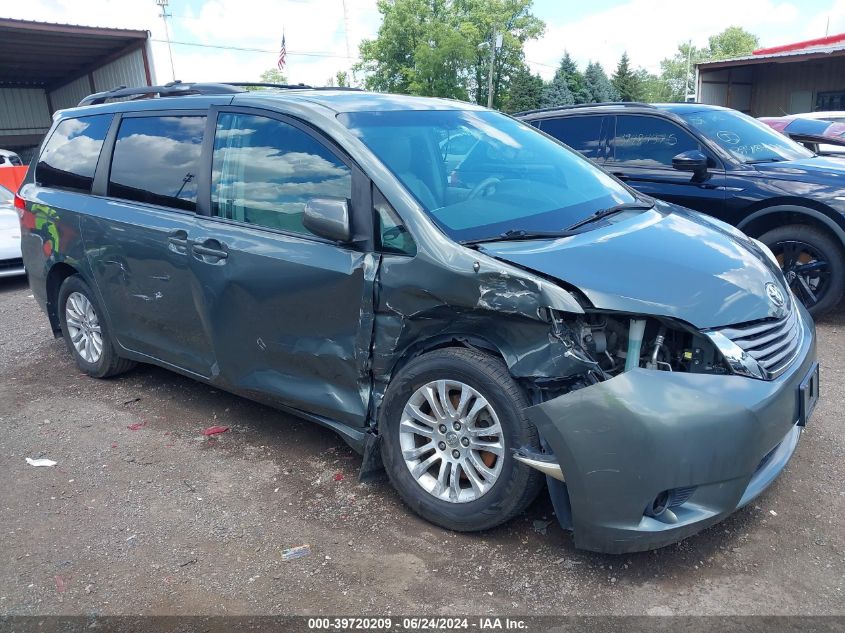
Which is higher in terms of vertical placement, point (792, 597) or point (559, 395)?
point (559, 395)

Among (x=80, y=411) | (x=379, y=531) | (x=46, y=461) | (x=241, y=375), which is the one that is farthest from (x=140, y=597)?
(x=80, y=411)

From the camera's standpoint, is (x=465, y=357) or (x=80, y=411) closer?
(x=465, y=357)

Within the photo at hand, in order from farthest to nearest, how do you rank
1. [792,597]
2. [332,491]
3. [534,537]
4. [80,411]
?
[80,411]
[332,491]
[534,537]
[792,597]

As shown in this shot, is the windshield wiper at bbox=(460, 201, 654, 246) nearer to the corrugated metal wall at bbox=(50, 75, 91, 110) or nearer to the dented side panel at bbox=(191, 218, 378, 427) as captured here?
the dented side panel at bbox=(191, 218, 378, 427)

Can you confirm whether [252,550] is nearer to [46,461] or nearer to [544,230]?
[46,461]

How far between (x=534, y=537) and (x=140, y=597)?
1612mm

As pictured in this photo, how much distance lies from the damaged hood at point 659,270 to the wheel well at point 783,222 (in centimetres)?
270

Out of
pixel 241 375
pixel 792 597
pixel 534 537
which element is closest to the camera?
pixel 792 597

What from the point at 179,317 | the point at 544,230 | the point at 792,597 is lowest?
the point at 792,597

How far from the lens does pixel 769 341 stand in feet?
9.45

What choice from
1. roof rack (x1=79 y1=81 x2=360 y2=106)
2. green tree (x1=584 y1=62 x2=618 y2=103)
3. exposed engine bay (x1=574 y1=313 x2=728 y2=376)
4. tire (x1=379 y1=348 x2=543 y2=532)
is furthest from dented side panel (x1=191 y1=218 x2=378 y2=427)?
green tree (x1=584 y1=62 x2=618 y2=103)

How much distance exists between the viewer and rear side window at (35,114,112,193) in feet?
15.5

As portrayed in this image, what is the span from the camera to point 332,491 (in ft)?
11.6

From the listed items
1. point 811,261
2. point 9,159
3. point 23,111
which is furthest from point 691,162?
point 23,111
